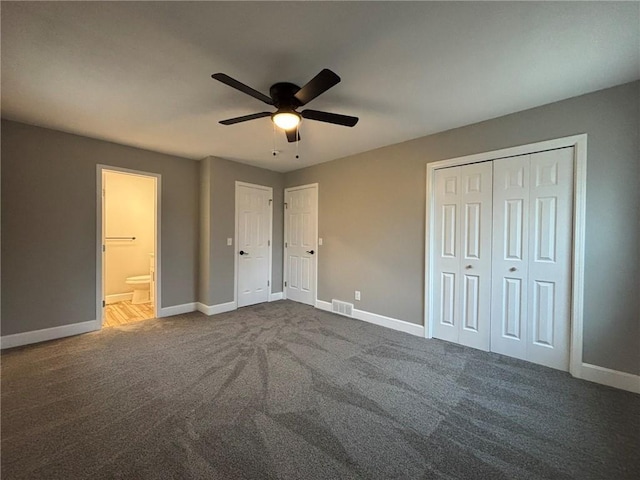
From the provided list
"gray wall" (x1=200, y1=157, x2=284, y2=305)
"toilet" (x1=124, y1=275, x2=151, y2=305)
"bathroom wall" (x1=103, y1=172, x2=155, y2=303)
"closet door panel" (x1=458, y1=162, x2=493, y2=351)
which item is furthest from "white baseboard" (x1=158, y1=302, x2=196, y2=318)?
"closet door panel" (x1=458, y1=162, x2=493, y2=351)

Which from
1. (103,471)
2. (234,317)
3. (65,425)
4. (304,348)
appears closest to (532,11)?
(304,348)

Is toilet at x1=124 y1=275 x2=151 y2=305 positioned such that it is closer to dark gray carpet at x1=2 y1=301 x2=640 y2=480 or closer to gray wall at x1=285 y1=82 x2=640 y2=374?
dark gray carpet at x1=2 y1=301 x2=640 y2=480

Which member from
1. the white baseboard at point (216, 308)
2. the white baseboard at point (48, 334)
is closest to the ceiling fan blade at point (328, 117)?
the white baseboard at point (216, 308)

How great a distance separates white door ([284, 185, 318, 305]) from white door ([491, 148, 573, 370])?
2723 millimetres

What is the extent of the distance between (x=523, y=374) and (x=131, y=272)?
6264 millimetres

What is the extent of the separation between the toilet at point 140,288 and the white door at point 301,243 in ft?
8.46

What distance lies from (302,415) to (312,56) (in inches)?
98.5

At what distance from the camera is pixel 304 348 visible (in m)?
2.93

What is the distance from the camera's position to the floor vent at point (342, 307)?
4.08 meters

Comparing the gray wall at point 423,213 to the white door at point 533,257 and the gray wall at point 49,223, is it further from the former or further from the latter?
the gray wall at point 49,223

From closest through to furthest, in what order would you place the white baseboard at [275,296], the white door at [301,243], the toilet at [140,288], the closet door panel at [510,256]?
the closet door panel at [510,256], the white door at [301,243], the toilet at [140,288], the white baseboard at [275,296]

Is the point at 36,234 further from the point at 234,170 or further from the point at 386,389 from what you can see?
the point at 386,389

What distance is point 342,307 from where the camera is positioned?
4.18 m

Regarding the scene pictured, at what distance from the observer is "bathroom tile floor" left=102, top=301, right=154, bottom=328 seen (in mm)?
3819
